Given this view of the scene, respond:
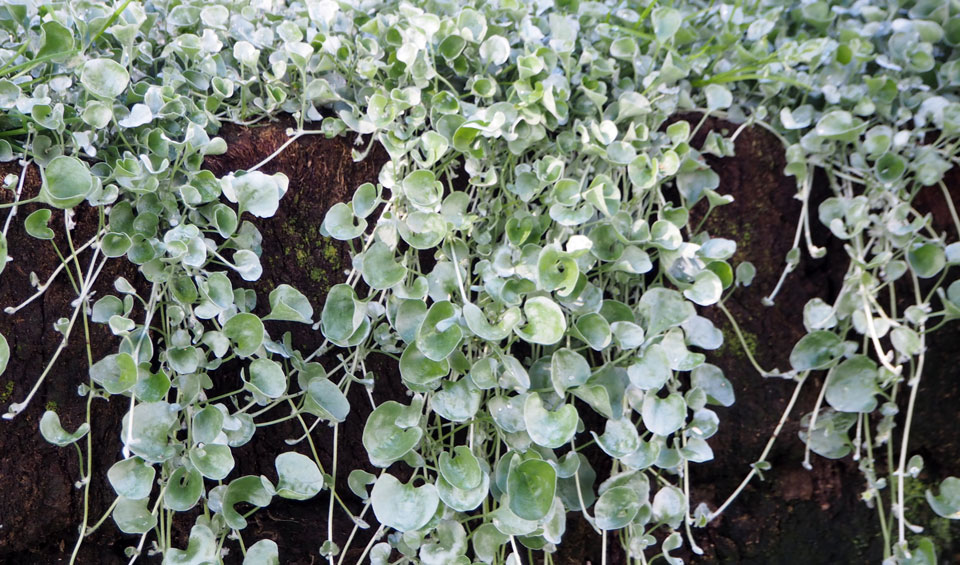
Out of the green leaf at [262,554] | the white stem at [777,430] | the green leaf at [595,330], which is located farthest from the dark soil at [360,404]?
the green leaf at [595,330]

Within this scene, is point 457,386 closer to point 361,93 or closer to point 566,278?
point 566,278

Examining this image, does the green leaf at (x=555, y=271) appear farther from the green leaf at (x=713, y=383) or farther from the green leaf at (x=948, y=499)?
the green leaf at (x=948, y=499)

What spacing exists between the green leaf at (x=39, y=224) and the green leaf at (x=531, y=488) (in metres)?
0.51

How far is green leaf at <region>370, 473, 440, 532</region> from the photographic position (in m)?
0.65

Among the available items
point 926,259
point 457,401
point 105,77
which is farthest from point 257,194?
point 926,259

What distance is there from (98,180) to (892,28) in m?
1.06

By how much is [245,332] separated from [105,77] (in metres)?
0.30

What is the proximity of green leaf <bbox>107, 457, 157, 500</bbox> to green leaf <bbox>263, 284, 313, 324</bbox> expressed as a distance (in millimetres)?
185

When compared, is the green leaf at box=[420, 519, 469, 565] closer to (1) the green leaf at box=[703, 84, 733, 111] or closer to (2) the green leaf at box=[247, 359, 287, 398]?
(2) the green leaf at box=[247, 359, 287, 398]

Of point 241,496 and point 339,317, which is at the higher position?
point 339,317

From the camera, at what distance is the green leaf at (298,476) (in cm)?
66

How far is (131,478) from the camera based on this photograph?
62cm

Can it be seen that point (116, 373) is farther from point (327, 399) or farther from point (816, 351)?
point (816, 351)

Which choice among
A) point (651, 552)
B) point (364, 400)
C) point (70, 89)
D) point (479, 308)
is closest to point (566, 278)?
point (479, 308)
